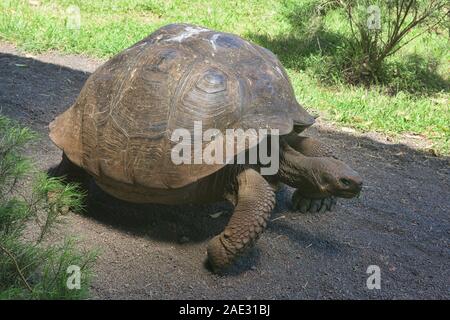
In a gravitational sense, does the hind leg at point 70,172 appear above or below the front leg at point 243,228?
below

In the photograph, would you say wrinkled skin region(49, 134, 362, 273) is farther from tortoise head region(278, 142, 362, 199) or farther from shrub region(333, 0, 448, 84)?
shrub region(333, 0, 448, 84)

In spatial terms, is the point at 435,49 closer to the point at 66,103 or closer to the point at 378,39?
the point at 378,39

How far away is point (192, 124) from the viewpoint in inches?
137

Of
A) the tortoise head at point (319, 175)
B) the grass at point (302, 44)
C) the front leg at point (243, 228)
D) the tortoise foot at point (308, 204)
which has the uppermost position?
the tortoise head at point (319, 175)

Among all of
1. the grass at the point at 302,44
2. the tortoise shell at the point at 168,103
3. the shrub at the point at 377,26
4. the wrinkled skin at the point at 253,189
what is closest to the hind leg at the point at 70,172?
the wrinkled skin at the point at 253,189

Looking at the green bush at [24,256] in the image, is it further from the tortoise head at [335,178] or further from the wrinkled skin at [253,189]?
the tortoise head at [335,178]

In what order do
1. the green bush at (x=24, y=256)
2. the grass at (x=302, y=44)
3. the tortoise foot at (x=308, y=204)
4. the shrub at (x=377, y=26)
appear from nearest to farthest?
the green bush at (x=24, y=256)
the tortoise foot at (x=308, y=204)
the grass at (x=302, y=44)
the shrub at (x=377, y=26)

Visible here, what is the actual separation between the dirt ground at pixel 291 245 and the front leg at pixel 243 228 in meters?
0.14

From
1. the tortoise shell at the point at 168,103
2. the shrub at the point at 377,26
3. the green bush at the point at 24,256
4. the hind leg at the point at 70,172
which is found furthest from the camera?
the shrub at the point at 377,26

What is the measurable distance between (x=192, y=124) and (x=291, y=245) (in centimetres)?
107

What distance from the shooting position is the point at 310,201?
429 cm

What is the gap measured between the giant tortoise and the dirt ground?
248 mm

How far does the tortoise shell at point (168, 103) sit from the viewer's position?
3512 mm

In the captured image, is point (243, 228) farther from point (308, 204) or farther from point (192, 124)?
point (308, 204)
